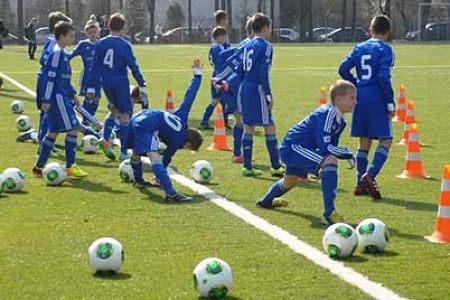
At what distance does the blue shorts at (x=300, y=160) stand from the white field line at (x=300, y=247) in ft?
1.99

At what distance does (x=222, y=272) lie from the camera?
6621 millimetres

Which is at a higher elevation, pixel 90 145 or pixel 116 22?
pixel 116 22

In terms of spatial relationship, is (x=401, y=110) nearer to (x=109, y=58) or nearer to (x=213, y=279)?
(x=109, y=58)

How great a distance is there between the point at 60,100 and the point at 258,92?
100 inches

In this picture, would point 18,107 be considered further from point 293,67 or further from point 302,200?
point 293,67

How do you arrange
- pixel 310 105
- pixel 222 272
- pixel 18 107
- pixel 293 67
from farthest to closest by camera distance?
pixel 293 67 → pixel 310 105 → pixel 18 107 → pixel 222 272

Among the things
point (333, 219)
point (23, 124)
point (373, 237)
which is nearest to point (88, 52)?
point (23, 124)

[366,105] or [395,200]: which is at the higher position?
[366,105]

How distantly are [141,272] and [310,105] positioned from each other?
15057mm

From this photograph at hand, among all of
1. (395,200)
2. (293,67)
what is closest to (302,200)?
(395,200)

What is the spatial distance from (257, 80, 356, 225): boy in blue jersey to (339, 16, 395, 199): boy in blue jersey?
1.58 metres

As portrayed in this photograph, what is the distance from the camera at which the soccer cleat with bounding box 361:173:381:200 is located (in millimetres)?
10539

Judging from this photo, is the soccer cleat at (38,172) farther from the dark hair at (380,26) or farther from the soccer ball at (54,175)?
the dark hair at (380,26)

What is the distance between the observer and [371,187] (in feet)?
34.6
